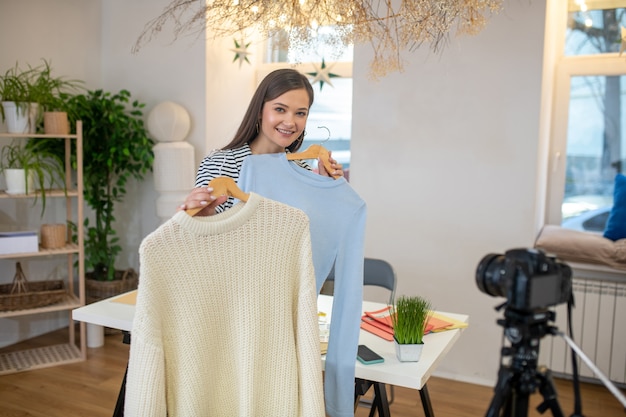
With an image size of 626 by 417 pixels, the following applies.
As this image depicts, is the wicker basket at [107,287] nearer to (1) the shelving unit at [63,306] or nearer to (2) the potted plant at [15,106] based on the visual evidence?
(1) the shelving unit at [63,306]

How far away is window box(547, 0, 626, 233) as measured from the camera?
12.5 feet

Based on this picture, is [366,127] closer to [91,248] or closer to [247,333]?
[91,248]

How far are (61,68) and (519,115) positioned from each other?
2922 mm

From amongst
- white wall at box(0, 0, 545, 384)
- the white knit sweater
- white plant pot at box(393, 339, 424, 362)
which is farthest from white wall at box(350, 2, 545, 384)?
the white knit sweater

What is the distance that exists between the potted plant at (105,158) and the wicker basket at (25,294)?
0.33 m

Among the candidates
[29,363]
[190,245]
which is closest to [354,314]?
[190,245]

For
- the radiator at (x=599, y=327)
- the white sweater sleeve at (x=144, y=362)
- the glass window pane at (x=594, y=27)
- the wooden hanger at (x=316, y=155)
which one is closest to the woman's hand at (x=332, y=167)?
the wooden hanger at (x=316, y=155)

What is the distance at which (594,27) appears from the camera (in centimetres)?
385

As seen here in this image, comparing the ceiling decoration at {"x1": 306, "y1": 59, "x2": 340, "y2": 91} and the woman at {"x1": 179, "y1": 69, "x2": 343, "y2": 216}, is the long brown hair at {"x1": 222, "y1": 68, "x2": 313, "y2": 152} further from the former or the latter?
the ceiling decoration at {"x1": 306, "y1": 59, "x2": 340, "y2": 91}

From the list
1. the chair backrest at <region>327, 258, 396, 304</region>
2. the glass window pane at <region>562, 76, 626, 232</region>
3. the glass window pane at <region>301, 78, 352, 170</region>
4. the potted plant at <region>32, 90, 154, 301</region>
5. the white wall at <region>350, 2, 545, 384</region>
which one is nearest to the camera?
the chair backrest at <region>327, 258, 396, 304</region>

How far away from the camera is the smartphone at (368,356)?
196 cm

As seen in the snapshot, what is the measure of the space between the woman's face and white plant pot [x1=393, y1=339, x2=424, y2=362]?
0.76 m

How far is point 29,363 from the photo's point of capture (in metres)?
3.73

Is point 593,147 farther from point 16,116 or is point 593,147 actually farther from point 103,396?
point 16,116
